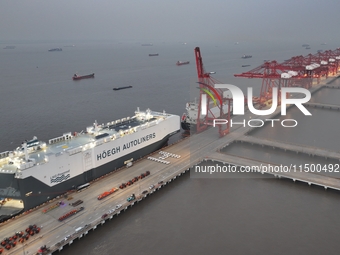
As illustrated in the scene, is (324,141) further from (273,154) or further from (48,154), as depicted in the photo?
(48,154)

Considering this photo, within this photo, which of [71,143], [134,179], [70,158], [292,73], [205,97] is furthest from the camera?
[292,73]

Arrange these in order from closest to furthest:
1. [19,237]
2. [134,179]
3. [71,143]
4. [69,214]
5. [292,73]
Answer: [19,237], [69,214], [134,179], [71,143], [292,73]

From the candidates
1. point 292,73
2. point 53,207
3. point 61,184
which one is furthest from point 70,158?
point 292,73

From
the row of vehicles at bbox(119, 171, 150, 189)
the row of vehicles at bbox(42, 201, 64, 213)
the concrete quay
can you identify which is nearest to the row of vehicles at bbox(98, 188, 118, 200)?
the row of vehicles at bbox(119, 171, 150, 189)

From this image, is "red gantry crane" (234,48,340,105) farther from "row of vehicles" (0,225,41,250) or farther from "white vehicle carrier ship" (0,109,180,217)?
"row of vehicles" (0,225,41,250)

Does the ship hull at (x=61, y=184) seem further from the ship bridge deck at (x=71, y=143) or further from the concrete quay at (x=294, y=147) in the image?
the concrete quay at (x=294, y=147)

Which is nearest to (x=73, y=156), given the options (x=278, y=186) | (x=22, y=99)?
(x=278, y=186)

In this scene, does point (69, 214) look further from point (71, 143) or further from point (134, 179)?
point (71, 143)

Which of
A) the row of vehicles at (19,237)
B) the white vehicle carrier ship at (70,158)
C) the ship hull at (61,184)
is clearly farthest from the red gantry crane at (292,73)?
the row of vehicles at (19,237)
